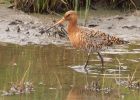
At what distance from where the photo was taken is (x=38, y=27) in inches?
456

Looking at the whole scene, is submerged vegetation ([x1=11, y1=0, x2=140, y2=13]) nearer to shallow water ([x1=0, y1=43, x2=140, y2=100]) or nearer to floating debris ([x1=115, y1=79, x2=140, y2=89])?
shallow water ([x1=0, y1=43, x2=140, y2=100])

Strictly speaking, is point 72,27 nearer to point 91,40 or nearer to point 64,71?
point 91,40

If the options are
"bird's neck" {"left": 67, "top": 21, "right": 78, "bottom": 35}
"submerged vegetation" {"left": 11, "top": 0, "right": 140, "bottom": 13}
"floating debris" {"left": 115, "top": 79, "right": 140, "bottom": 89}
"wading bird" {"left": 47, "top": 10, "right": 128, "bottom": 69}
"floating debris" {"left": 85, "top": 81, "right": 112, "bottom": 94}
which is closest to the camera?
"floating debris" {"left": 85, "top": 81, "right": 112, "bottom": 94}

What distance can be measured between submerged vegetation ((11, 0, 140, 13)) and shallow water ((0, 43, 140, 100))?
1.66m

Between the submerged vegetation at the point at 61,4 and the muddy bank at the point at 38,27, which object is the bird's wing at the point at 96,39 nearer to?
the muddy bank at the point at 38,27

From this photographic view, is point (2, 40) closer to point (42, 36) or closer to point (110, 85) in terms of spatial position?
point (42, 36)

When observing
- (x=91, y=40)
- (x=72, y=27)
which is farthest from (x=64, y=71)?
(x=72, y=27)

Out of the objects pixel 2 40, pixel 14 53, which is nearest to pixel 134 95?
pixel 14 53

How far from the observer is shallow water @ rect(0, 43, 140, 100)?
733 centimetres

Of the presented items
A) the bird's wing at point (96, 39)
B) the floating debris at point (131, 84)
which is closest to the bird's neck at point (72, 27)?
the bird's wing at point (96, 39)

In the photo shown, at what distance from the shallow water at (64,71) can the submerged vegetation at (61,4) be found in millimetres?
1658

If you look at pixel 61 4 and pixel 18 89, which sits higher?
pixel 61 4

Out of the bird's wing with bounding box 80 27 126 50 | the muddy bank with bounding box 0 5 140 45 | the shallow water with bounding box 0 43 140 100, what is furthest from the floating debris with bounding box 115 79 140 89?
the muddy bank with bounding box 0 5 140 45

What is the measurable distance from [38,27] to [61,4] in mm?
877
